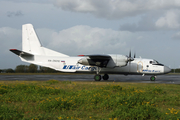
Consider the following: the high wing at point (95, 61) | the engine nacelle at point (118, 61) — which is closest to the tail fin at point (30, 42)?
the high wing at point (95, 61)

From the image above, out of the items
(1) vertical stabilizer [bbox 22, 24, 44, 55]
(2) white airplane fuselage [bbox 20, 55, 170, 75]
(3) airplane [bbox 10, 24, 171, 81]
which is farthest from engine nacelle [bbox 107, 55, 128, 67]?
(1) vertical stabilizer [bbox 22, 24, 44, 55]

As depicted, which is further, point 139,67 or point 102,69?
point 139,67

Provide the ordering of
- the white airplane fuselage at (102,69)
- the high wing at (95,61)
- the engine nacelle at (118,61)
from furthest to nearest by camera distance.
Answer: the white airplane fuselage at (102,69) < the high wing at (95,61) < the engine nacelle at (118,61)

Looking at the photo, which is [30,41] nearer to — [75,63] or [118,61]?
[75,63]

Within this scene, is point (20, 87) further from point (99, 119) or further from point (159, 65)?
point (159, 65)

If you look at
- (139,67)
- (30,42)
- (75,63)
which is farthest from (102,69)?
(30,42)

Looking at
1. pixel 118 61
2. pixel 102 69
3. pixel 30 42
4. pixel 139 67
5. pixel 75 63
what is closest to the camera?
pixel 118 61

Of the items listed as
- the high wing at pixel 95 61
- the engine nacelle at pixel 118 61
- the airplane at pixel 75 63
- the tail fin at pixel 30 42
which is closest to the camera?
the engine nacelle at pixel 118 61

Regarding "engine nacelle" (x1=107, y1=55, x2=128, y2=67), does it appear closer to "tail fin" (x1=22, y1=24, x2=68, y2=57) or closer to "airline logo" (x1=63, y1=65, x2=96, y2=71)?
"airline logo" (x1=63, y1=65, x2=96, y2=71)

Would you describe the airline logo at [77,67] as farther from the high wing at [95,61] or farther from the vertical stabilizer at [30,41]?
the vertical stabilizer at [30,41]

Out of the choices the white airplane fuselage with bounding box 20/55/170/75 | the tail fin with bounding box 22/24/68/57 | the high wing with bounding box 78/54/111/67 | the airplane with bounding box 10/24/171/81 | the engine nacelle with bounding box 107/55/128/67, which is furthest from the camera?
the tail fin with bounding box 22/24/68/57

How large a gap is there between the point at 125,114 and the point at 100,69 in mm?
18638

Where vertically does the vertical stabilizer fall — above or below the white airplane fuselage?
above

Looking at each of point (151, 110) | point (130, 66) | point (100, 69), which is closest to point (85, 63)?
point (100, 69)
